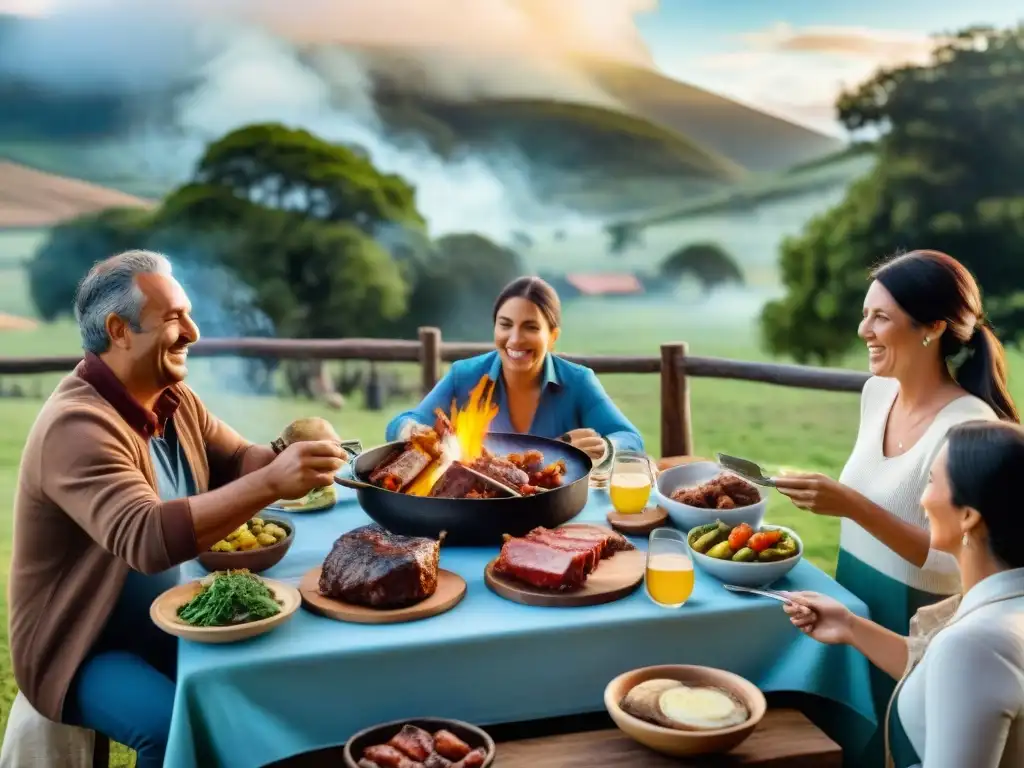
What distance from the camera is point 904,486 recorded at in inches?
108

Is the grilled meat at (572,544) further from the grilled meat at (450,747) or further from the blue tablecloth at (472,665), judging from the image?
the grilled meat at (450,747)

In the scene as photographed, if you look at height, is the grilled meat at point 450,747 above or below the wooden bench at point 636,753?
above

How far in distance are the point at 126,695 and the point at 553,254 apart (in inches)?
563

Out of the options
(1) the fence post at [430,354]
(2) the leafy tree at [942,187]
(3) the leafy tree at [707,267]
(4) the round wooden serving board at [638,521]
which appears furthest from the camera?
(3) the leafy tree at [707,267]

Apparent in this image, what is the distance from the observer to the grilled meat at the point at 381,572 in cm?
222

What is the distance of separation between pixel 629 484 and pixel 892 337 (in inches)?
34.2

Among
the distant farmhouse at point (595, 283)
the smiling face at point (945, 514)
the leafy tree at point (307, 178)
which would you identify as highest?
the leafy tree at point (307, 178)

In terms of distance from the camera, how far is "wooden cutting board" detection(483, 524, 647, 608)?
2.28 metres

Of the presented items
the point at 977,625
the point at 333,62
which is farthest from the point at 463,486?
the point at 333,62

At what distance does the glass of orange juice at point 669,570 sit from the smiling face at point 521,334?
151 centimetres

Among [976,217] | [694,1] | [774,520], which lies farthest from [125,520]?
[694,1]

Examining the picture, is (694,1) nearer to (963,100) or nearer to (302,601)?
(963,100)

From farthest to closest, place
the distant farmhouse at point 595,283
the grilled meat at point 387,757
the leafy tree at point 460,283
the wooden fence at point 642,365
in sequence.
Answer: the distant farmhouse at point 595,283
the leafy tree at point 460,283
the wooden fence at point 642,365
the grilled meat at point 387,757

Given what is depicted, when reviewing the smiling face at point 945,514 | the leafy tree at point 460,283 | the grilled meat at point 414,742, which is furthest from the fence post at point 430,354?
the leafy tree at point 460,283
